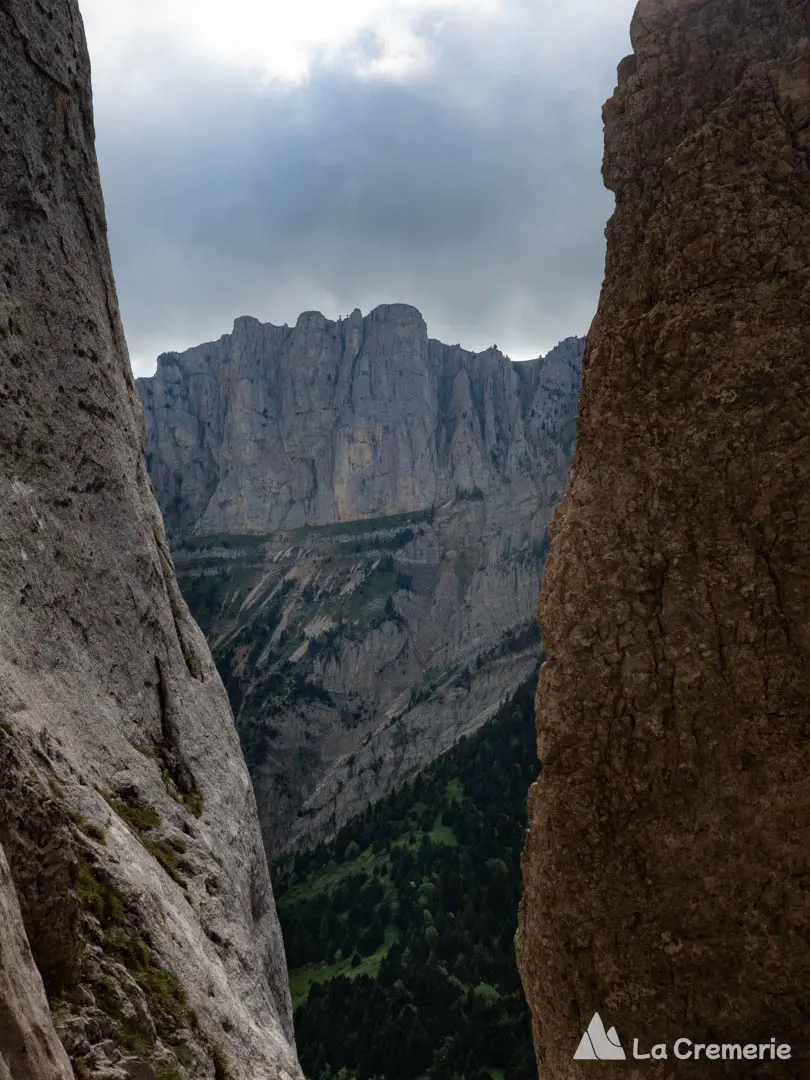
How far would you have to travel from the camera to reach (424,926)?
82.0 metres

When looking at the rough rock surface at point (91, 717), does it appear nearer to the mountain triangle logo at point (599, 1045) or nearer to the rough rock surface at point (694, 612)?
the mountain triangle logo at point (599, 1045)

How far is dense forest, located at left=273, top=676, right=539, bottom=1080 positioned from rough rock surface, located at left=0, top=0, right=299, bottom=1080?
47.9 metres

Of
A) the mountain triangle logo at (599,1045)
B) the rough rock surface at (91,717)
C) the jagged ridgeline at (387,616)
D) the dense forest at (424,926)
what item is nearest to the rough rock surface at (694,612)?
the mountain triangle logo at (599,1045)

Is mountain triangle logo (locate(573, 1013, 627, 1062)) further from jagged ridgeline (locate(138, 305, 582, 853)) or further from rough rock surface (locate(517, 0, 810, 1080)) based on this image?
jagged ridgeline (locate(138, 305, 582, 853))

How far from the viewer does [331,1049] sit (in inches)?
2530

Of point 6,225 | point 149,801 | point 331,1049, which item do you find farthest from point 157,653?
point 331,1049

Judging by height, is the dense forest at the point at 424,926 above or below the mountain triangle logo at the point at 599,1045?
below

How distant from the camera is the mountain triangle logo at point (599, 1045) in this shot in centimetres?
834

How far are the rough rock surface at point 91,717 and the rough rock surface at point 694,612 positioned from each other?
5.14 m

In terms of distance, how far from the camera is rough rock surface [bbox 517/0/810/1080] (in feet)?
27.1

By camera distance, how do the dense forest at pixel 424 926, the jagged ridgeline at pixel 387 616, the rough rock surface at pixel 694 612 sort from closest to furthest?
the rough rock surface at pixel 694 612, the dense forest at pixel 424 926, the jagged ridgeline at pixel 387 616

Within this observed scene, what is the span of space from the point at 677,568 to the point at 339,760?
14693 cm

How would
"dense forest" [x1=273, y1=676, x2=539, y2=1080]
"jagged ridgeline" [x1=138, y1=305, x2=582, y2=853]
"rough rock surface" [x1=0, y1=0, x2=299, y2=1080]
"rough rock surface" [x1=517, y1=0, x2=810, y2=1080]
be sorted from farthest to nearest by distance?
"jagged ridgeline" [x1=138, y1=305, x2=582, y2=853] → "dense forest" [x1=273, y1=676, x2=539, y2=1080] → "rough rock surface" [x1=0, y1=0, x2=299, y2=1080] → "rough rock surface" [x1=517, y1=0, x2=810, y2=1080]

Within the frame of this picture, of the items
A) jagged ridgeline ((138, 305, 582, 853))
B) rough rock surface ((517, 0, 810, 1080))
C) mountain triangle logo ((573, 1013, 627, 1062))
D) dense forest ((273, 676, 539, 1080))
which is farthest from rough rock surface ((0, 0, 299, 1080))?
jagged ridgeline ((138, 305, 582, 853))
